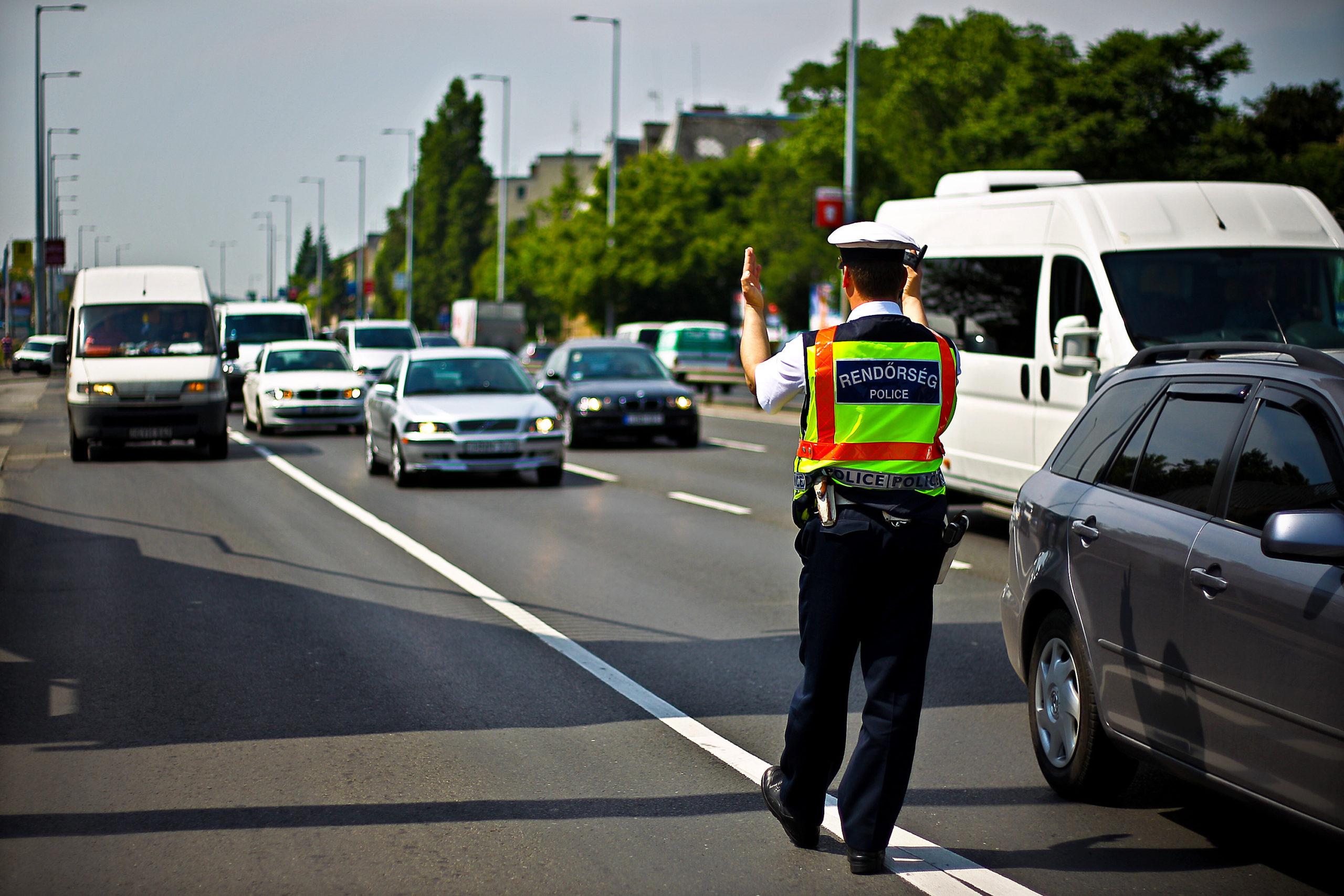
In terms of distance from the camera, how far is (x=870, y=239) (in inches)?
174

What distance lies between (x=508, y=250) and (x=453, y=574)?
3788 inches

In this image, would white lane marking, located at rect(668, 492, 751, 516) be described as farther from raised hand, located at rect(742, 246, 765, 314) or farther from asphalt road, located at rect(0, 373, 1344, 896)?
raised hand, located at rect(742, 246, 765, 314)

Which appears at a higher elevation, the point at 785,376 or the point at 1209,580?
the point at 785,376

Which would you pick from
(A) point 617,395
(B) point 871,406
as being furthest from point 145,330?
(B) point 871,406

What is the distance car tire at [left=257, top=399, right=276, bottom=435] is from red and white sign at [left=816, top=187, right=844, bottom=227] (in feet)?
43.2

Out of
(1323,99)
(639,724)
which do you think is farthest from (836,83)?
(639,724)

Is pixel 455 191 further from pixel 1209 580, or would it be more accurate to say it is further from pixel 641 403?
pixel 1209 580

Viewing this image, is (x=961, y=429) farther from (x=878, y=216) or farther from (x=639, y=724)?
(x=639, y=724)

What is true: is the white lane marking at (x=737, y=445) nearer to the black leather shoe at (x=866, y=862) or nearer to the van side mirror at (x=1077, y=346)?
the van side mirror at (x=1077, y=346)

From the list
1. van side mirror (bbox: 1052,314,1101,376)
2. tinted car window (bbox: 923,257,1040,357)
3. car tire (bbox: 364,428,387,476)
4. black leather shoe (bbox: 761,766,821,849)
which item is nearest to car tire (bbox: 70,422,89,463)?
car tire (bbox: 364,428,387,476)

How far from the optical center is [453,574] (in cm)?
1062

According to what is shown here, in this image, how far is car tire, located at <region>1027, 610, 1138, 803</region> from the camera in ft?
16.7

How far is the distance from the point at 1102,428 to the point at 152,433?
1694 centimetres

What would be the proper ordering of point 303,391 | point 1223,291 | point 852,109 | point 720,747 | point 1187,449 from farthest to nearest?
1. point 852,109
2. point 303,391
3. point 1223,291
4. point 720,747
5. point 1187,449
